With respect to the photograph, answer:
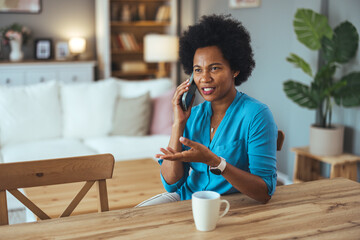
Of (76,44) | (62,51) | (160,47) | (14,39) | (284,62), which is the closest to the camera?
(284,62)

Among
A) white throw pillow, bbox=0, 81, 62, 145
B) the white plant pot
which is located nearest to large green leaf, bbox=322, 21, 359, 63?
the white plant pot

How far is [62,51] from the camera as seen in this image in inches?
234

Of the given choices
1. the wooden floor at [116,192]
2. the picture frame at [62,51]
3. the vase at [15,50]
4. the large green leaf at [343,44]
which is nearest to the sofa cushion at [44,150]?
the wooden floor at [116,192]

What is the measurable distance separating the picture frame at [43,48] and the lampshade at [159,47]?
1.48 metres

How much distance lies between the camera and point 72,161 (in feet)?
4.72

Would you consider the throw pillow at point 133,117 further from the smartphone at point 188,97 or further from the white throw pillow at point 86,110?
the smartphone at point 188,97

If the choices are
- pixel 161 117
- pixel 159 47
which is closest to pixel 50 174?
pixel 161 117

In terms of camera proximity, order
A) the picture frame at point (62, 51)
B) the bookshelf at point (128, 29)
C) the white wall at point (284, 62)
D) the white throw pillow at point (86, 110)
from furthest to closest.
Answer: the picture frame at point (62, 51), the bookshelf at point (128, 29), the white throw pillow at point (86, 110), the white wall at point (284, 62)

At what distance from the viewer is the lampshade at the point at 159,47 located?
530cm

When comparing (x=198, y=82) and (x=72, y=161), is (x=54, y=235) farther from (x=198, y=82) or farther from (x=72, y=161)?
(x=198, y=82)

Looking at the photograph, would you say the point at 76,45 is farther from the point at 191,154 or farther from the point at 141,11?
the point at 191,154

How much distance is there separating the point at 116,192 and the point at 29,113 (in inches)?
62.7

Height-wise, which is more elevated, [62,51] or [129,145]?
[62,51]

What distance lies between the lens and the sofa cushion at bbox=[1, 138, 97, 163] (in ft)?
10.4
